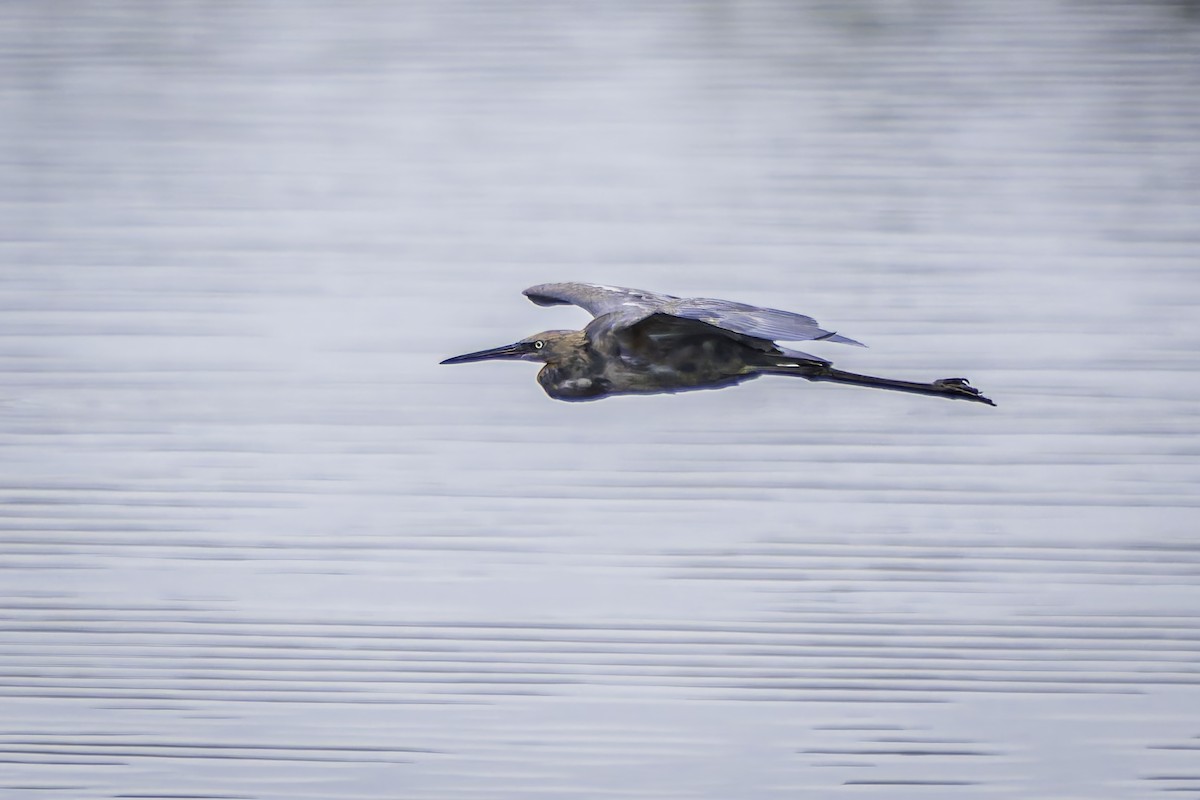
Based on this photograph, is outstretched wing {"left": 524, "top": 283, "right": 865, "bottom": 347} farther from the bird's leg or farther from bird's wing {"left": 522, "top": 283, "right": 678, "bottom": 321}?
the bird's leg

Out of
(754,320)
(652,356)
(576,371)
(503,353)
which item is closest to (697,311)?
(754,320)

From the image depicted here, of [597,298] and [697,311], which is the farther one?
[597,298]

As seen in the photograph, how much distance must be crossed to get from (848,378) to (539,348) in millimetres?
522

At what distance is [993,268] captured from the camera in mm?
3230

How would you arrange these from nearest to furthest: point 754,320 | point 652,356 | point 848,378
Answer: point 754,320 → point 652,356 → point 848,378

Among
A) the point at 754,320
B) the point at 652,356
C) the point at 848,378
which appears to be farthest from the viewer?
the point at 848,378

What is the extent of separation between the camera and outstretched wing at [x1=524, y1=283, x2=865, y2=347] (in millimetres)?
1872

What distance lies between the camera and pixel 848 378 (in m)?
2.23

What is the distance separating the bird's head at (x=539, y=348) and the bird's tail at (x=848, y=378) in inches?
12.9

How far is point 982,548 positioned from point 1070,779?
0.51m

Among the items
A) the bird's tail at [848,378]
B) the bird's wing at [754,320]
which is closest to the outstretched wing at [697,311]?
the bird's wing at [754,320]

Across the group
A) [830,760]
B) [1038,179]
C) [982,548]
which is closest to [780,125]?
[1038,179]

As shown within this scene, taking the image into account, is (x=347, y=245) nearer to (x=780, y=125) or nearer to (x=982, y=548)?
(x=780, y=125)

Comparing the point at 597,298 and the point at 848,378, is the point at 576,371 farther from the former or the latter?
the point at 848,378
